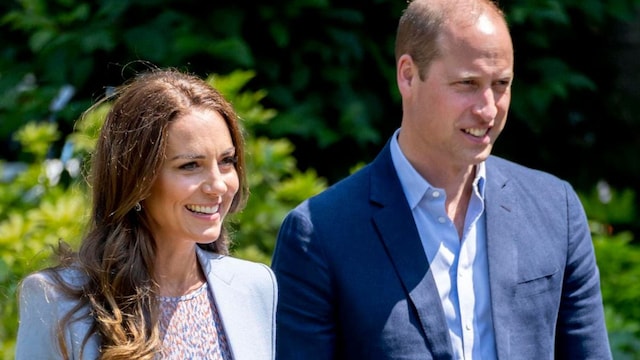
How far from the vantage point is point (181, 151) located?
3.05 metres

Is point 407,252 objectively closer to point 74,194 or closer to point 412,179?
point 412,179

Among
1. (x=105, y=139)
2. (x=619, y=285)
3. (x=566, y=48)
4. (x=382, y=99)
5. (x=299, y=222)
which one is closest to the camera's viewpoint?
(x=105, y=139)

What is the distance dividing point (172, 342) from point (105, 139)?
1.81ft

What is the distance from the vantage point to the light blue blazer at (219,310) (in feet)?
9.51

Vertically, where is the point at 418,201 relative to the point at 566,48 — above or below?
below

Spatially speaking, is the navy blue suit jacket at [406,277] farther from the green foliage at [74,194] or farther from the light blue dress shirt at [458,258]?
the green foliage at [74,194]

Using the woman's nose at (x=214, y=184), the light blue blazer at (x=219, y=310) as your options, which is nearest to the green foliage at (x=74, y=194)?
the light blue blazer at (x=219, y=310)

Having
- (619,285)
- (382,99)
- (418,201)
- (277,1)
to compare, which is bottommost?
(619,285)

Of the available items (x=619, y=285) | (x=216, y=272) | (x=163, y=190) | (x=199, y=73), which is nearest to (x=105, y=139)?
(x=163, y=190)

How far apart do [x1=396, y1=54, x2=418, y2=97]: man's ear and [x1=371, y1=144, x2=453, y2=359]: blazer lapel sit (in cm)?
22

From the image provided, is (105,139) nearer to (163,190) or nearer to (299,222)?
(163,190)

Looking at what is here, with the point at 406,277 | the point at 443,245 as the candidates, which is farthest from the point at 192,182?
the point at 443,245

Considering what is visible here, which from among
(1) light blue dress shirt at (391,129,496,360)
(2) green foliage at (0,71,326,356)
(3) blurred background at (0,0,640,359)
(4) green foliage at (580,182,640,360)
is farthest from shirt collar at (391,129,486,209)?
(4) green foliage at (580,182,640,360)

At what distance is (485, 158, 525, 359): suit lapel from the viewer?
3504 millimetres
